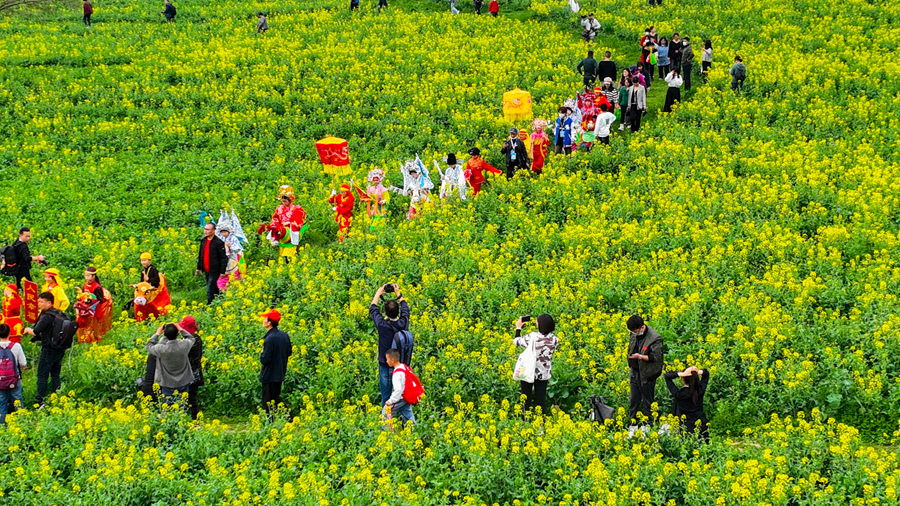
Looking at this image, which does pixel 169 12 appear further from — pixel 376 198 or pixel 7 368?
pixel 7 368

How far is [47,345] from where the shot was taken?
13.0 metres

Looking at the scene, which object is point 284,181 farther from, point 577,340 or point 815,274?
point 815,274

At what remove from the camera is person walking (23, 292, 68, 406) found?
1296 centimetres

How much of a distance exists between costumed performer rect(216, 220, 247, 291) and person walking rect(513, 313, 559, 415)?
24.0 ft

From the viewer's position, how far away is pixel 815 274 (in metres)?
14.8

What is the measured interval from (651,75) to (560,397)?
1848 centimetres

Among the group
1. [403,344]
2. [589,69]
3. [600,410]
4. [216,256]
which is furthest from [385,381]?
→ [589,69]

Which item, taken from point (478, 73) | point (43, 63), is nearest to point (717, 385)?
point (478, 73)

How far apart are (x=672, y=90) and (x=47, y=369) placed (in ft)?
60.0

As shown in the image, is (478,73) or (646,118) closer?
(646,118)

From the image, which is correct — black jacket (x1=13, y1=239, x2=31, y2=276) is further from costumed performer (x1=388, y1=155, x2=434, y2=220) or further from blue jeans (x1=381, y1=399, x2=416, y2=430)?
blue jeans (x1=381, y1=399, x2=416, y2=430)

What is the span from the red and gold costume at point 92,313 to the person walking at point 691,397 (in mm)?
9885

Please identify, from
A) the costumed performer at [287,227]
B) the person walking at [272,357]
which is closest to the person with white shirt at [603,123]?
the costumed performer at [287,227]

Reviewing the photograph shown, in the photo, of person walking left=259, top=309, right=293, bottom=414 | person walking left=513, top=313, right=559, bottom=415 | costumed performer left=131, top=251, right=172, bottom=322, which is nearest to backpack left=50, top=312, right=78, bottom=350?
costumed performer left=131, top=251, right=172, bottom=322
